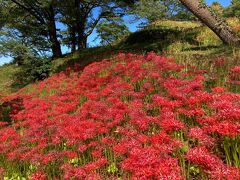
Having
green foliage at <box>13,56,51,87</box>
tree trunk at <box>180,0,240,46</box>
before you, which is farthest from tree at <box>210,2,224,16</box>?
green foliage at <box>13,56,51,87</box>

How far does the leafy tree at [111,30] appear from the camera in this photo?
964 inches

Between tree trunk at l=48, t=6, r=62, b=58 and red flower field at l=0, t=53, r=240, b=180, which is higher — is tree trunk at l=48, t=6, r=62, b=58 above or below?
above

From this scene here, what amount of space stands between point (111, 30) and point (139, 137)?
19749 mm

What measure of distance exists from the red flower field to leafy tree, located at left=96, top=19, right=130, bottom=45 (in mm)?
14597

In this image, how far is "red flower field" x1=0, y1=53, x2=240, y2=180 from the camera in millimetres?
4359

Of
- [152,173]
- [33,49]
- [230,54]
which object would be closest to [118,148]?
[152,173]

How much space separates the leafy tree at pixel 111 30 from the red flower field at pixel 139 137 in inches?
575

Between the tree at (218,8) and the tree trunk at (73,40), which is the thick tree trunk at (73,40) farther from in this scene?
the tree at (218,8)

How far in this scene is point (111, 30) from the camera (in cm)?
2431

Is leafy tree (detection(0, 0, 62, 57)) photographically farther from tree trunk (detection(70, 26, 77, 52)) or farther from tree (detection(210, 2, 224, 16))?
tree (detection(210, 2, 224, 16))

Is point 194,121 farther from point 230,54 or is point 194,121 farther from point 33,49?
point 33,49

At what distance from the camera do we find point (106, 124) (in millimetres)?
6816

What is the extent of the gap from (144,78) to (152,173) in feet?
21.0

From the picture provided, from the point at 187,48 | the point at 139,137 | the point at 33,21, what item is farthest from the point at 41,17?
the point at 139,137
